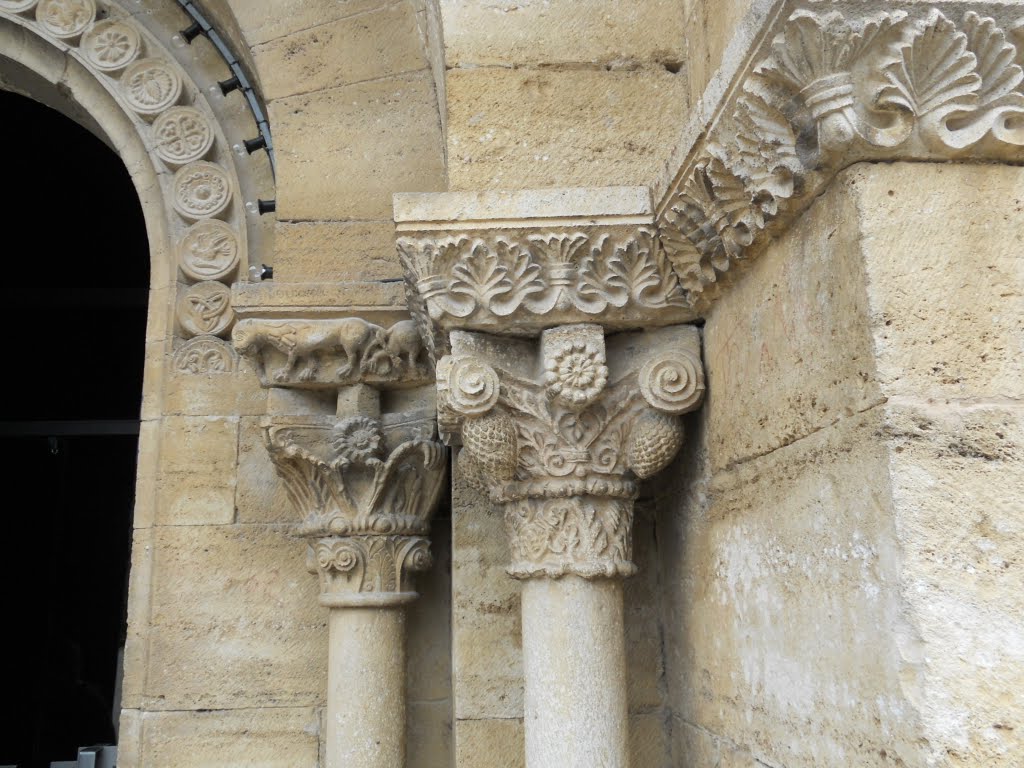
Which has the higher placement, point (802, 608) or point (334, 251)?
point (334, 251)

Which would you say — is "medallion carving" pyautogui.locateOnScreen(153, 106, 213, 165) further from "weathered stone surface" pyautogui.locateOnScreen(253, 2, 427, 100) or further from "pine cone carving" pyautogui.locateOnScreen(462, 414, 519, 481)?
"pine cone carving" pyautogui.locateOnScreen(462, 414, 519, 481)

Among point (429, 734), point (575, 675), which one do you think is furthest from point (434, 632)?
point (575, 675)

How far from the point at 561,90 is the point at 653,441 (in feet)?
2.66

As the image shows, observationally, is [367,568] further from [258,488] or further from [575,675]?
[575,675]

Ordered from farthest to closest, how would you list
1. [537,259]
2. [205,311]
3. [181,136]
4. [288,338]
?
[181,136] → [205,311] → [288,338] → [537,259]

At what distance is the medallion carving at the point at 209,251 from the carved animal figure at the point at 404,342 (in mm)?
871

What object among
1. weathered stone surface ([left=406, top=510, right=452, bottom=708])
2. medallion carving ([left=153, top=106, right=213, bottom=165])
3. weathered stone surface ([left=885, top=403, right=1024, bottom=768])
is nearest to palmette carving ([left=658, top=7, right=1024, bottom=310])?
weathered stone surface ([left=885, top=403, right=1024, bottom=768])

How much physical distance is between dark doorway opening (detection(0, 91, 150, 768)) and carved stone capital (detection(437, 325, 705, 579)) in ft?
12.2

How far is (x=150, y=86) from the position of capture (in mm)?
3262

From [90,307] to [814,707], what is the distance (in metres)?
5.52

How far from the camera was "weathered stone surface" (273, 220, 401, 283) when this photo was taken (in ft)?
9.31

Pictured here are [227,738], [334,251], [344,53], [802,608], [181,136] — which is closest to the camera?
[802,608]

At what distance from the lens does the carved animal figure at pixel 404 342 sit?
8.42ft

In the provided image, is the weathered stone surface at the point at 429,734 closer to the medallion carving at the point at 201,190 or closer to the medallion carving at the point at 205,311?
the medallion carving at the point at 205,311
